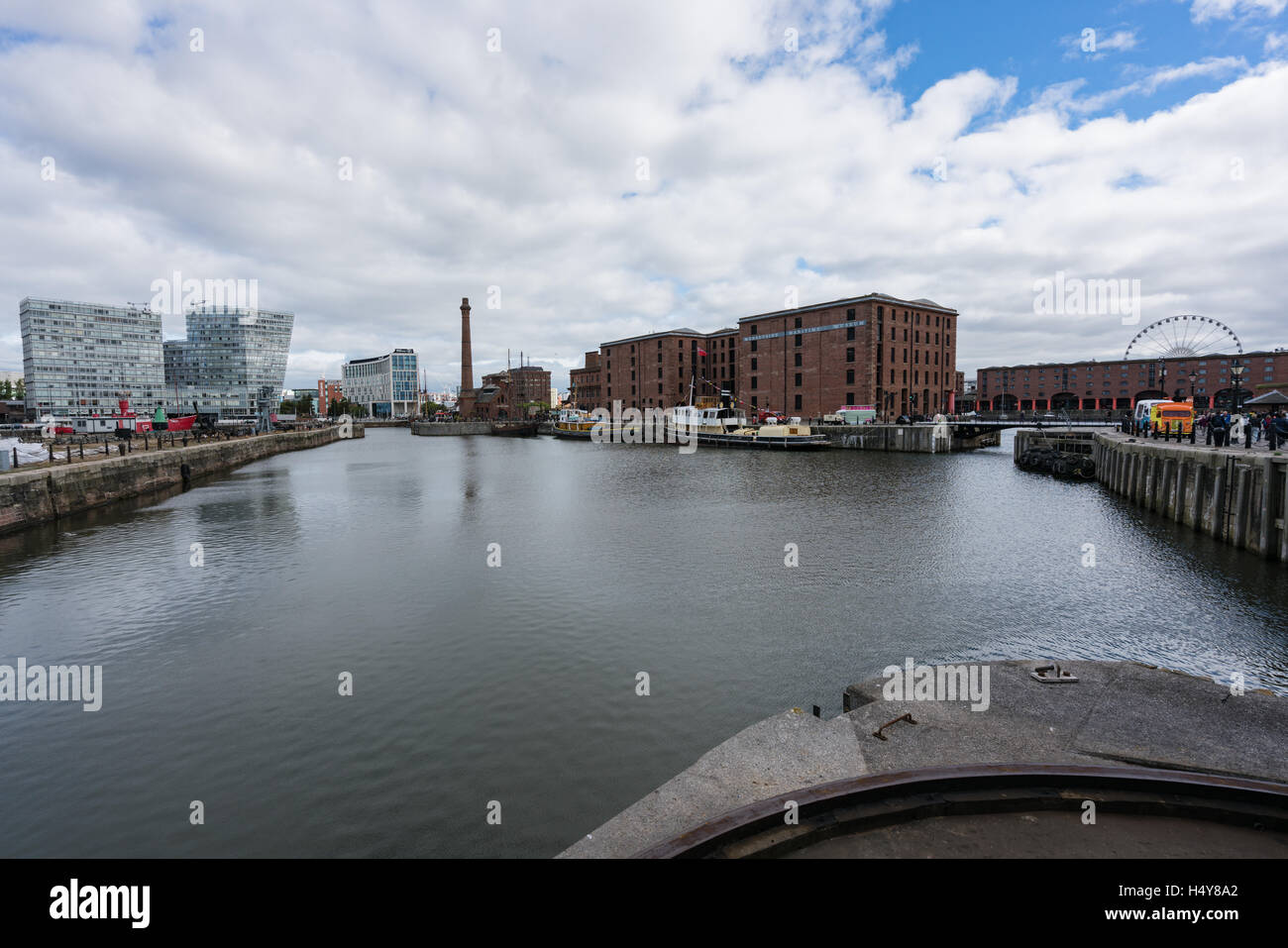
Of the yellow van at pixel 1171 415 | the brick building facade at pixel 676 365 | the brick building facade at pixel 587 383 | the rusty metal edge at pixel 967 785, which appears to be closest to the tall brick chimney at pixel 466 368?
the brick building facade at pixel 587 383

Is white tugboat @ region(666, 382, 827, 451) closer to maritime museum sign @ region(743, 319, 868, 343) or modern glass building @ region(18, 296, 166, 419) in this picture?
maritime museum sign @ region(743, 319, 868, 343)

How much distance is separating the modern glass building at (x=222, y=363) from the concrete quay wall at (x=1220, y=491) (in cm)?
20679

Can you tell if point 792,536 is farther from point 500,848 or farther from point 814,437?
point 814,437

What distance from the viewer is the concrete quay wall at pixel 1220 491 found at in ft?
61.2

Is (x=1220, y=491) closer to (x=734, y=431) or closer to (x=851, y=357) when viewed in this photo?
(x=734, y=431)

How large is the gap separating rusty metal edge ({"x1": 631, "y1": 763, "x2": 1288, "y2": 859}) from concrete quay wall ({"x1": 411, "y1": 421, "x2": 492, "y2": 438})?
448 feet

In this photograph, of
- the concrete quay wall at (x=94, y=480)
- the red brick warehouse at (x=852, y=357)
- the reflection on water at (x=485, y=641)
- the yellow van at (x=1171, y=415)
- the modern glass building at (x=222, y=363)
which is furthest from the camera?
the modern glass building at (x=222, y=363)

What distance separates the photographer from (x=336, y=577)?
59.2 ft

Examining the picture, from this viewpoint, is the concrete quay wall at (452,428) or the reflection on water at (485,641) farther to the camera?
the concrete quay wall at (452,428)

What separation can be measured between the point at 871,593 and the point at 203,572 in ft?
63.9

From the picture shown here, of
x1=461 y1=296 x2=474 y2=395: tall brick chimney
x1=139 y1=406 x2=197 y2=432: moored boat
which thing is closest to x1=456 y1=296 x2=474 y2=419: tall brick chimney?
x1=461 y1=296 x2=474 y2=395: tall brick chimney

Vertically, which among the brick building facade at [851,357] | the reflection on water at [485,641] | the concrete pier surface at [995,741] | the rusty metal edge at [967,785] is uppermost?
the brick building facade at [851,357]

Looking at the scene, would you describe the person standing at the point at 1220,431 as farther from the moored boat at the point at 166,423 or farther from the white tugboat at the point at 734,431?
the moored boat at the point at 166,423

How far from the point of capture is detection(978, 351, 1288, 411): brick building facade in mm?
125312
